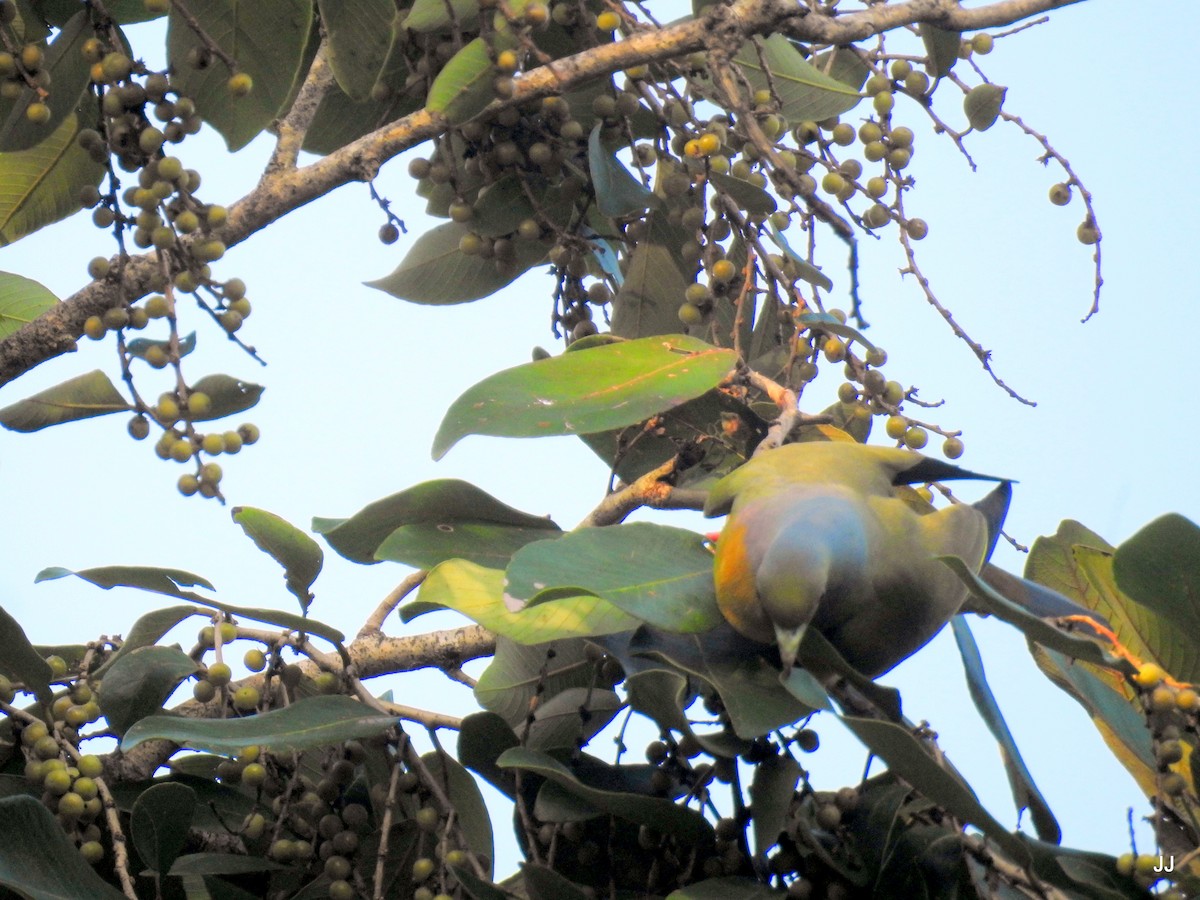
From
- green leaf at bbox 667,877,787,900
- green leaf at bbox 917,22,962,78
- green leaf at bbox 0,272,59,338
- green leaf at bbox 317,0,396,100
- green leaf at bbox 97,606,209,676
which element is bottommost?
green leaf at bbox 667,877,787,900

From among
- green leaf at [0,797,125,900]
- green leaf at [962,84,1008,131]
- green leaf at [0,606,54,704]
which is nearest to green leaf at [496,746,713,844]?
green leaf at [0,797,125,900]

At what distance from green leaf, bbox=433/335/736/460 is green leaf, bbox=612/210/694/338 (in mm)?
258

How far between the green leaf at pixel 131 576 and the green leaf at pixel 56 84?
35cm

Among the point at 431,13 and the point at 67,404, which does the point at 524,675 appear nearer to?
the point at 67,404

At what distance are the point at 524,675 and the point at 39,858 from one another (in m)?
0.34

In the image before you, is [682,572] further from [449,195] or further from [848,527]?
[449,195]

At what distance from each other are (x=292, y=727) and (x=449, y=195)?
0.63 metres

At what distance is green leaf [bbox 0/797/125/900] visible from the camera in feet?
2.40

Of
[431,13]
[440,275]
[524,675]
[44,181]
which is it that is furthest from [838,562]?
[44,181]

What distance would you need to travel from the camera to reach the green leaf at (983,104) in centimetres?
110

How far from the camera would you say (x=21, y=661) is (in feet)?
2.98

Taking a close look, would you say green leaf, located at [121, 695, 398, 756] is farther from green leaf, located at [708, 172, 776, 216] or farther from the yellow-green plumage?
green leaf, located at [708, 172, 776, 216]

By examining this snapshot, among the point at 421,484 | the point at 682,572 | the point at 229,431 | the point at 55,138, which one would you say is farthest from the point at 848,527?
the point at 55,138

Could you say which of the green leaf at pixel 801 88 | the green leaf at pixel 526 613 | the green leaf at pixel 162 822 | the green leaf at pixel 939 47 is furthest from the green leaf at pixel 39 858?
the green leaf at pixel 939 47
